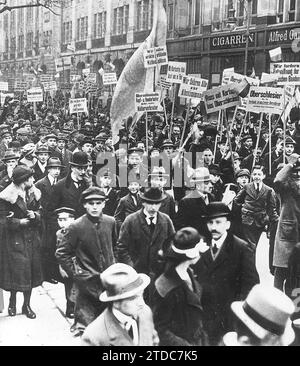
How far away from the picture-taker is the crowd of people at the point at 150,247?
14.6ft

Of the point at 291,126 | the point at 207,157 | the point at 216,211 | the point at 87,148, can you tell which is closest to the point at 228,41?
the point at 291,126

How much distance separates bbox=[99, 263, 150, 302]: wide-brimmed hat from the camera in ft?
14.5

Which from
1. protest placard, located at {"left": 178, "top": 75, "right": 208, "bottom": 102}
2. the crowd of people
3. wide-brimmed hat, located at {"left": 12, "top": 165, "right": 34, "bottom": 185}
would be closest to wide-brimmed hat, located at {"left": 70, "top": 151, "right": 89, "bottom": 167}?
the crowd of people

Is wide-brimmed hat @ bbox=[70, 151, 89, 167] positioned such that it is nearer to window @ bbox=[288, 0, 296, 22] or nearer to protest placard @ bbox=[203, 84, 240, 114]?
protest placard @ bbox=[203, 84, 240, 114]

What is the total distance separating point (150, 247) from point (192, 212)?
0.65 m

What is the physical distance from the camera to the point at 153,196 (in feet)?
18.4

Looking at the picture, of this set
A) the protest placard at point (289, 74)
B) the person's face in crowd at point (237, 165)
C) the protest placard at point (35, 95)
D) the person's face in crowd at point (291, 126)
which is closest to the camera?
the person's face in crowd at point (237, 165)

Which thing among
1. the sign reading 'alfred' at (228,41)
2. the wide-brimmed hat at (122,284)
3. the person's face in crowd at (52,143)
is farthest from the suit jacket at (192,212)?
the sign reading 'alfred' at (228,41)

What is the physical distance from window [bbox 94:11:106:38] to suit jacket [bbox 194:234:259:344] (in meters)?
4.75

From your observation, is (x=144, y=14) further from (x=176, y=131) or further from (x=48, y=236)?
(x=48, y=236)

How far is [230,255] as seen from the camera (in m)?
4.84

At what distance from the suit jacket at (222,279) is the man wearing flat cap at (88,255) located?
913 mm

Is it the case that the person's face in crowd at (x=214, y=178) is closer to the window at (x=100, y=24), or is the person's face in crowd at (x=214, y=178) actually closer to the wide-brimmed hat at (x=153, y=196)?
the wide-brimmed hat at (x=153, y=196)
